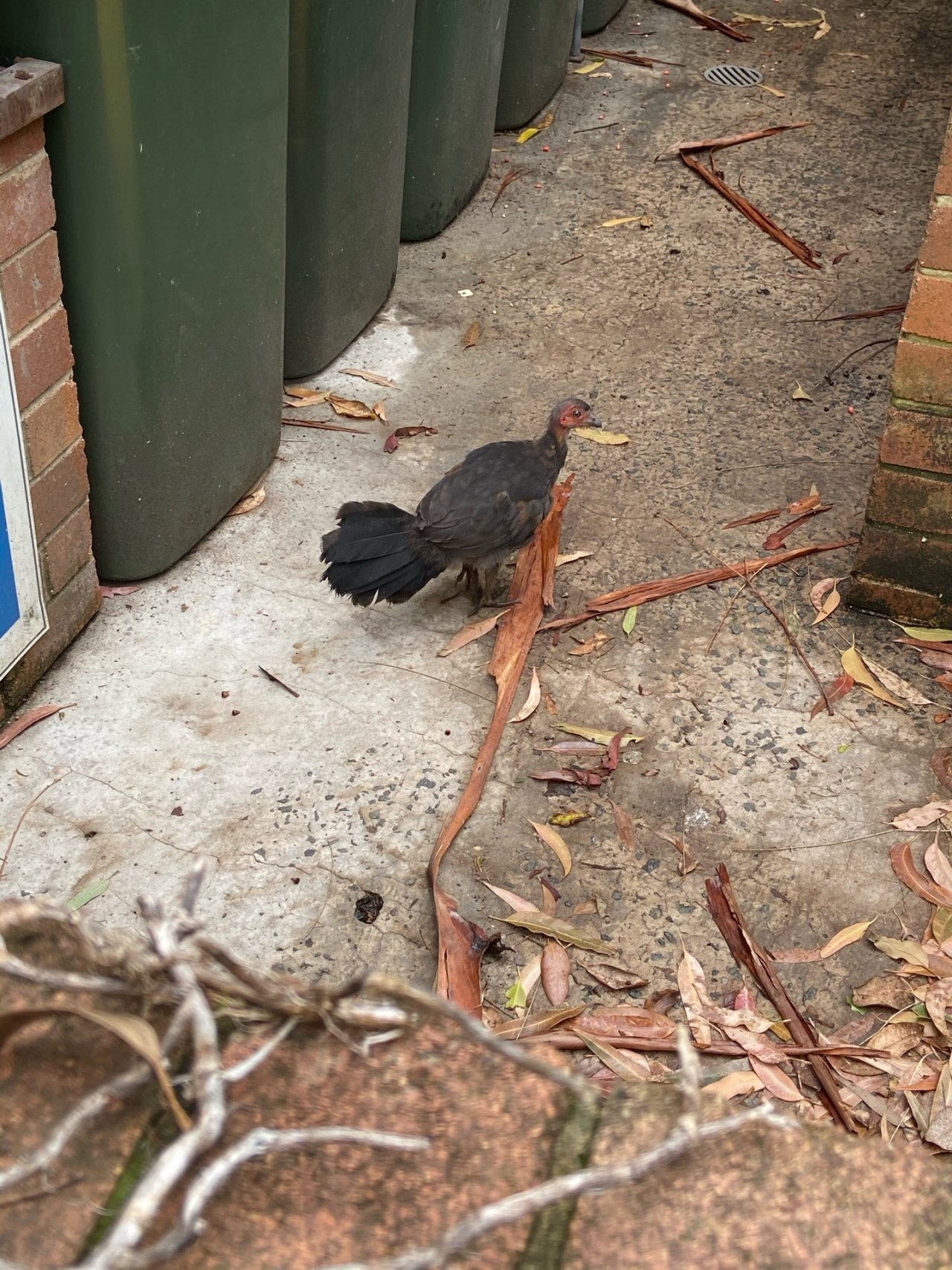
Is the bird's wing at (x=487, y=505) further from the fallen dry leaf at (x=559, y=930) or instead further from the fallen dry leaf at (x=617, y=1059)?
the fallen dry leaf at (x=617, y=1059)

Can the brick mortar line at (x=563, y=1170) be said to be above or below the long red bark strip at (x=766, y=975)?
above

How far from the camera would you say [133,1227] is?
3.00 feet

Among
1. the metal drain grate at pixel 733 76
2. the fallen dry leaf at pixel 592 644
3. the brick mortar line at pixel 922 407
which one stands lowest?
the fallen dry leaf at pixel 592 644

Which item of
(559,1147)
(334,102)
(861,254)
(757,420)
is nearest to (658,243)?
(861,254)

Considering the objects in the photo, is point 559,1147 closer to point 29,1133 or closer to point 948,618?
point 29,1133

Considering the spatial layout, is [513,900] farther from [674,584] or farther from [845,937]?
[674,584]

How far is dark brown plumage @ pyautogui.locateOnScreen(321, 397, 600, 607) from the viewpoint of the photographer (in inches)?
138

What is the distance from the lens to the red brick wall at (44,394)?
111 inches

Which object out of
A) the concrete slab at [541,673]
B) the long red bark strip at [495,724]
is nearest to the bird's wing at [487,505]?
the long red bark strip at [495,724]

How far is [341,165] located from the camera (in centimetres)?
436

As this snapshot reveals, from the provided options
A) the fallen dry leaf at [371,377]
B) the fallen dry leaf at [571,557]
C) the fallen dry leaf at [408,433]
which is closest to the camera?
the fallen dry leaf at [571,557]

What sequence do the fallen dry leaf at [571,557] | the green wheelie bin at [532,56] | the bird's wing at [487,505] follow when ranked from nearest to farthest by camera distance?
1. the bird's wing at [487,505]
2. the fallen dry leaf at [571,557]
3. the green wheelie bin at [532,56]

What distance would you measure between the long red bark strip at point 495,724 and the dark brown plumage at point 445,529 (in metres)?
0.17

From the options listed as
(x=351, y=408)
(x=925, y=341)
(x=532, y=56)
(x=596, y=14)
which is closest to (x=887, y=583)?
(x=925, y=341)
